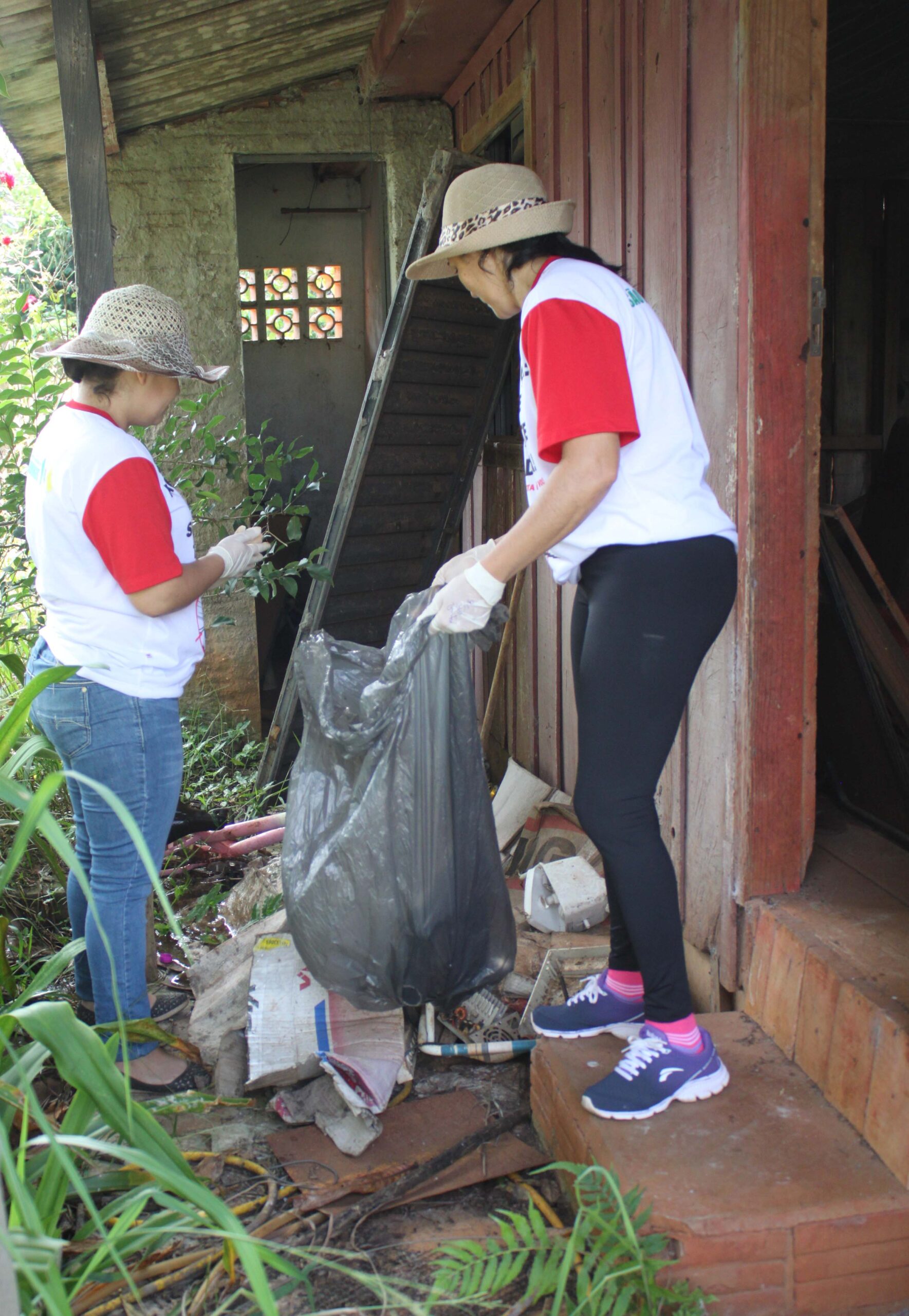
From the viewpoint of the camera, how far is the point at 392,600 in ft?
14.9

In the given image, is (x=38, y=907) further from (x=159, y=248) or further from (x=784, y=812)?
(x=159, y=248)

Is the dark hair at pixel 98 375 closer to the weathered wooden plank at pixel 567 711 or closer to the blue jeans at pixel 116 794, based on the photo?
the blue jeans at pixel 116 794

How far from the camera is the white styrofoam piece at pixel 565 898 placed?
115 inches

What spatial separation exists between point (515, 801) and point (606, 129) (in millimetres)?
2249

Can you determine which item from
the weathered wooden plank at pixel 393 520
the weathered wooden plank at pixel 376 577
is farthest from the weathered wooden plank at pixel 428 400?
the weathered wooden plank at pixel 376 577

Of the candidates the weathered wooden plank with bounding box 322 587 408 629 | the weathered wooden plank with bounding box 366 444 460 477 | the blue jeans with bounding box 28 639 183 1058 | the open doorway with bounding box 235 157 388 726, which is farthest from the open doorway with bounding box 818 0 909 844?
the open doorway with bounding box 235 157 388 726

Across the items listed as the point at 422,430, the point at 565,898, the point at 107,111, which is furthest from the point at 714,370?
the point at 107,111

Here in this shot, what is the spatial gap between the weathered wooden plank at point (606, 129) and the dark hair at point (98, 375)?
4.92ft

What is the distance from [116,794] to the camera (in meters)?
2.34

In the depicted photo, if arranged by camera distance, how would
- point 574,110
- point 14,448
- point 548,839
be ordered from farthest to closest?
1. point 14,448
2. point 548,839
3. point 574,110

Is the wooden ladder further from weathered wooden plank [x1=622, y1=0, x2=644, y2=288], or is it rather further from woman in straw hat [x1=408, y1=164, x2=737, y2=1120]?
woman in straw hat [x1=408, y1=164, x2=737, y2=1120]

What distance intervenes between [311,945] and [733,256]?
1793 millimetres

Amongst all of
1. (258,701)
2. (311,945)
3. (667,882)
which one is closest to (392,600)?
(258,701)

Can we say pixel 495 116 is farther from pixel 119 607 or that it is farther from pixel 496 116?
pixel 119 607
